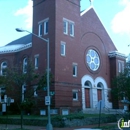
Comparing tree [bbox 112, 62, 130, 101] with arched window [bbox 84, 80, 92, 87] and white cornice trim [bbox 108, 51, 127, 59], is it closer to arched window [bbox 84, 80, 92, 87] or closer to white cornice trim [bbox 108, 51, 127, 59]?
arched window [bbox 84, 80, 92, 87]

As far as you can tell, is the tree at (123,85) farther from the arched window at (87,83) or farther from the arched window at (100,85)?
the arched window at (100,85)

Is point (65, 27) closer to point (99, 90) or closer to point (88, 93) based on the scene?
point (88, 93)

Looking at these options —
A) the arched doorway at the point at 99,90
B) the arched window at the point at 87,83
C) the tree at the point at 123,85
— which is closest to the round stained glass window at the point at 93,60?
the arched window at the point at 87,83

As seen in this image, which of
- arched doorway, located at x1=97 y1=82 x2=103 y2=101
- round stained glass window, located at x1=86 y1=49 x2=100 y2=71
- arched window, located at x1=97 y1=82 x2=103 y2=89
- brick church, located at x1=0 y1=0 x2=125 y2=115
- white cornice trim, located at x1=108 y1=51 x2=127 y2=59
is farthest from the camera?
white cornice trim, located at x1=108 y1=51 x2=127 y2=59

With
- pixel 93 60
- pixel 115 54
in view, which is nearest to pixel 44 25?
pixel 93 60

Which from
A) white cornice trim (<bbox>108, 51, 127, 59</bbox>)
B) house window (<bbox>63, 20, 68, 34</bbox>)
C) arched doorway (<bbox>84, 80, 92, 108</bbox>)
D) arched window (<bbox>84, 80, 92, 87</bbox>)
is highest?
house window (<bbox>63, 20, 68, 34</bbox>)

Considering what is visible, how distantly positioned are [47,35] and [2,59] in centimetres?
1339

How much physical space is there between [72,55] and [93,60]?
19.4 feet

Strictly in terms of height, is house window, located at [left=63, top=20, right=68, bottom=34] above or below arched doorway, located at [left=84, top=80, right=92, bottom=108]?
above

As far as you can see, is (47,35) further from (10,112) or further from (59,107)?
(10,112)

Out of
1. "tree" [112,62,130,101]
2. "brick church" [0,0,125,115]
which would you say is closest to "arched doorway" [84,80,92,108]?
"brick church" [0,0,125,115]

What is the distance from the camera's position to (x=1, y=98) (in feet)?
134

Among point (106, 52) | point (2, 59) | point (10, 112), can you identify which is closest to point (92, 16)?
point (106, 52)

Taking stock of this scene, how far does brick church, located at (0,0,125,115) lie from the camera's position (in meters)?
32.0
